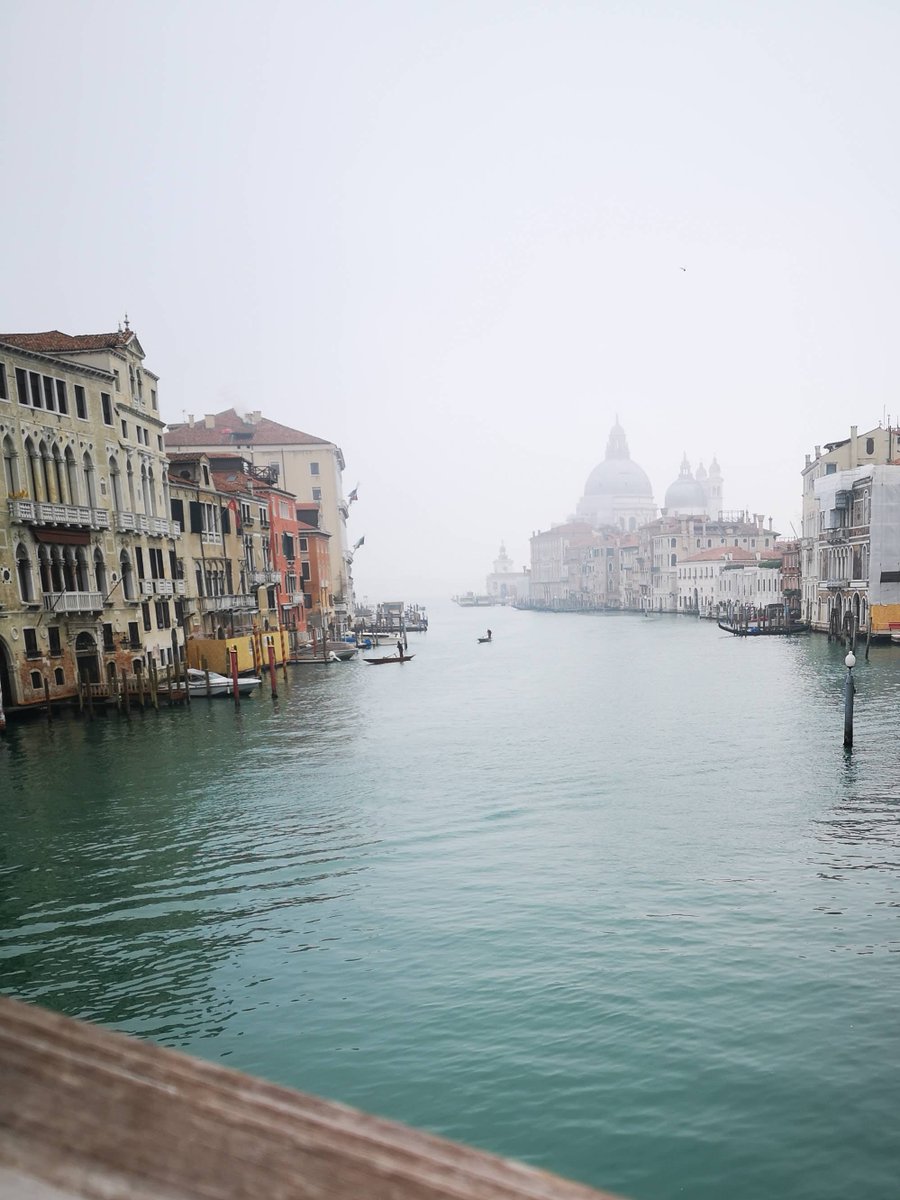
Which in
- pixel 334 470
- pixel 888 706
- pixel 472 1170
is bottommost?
pixel 888 706

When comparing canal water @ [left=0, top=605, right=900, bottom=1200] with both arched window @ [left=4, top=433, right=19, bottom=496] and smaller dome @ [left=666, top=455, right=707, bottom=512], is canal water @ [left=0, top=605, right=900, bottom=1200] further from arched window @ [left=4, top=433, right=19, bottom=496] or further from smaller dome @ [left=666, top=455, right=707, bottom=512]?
smaller dome @ [left=666, top=455, right=707, bottom=512]

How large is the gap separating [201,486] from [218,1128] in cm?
4084

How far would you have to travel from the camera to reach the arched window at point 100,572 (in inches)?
1208

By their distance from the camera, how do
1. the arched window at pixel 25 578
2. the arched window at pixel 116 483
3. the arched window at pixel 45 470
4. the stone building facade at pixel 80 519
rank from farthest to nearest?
the arched window at pixel 116 483 < the arched window at pixel 45 470 < the arched window at pixel 25 578 < the stone building facade at pixel 80 519

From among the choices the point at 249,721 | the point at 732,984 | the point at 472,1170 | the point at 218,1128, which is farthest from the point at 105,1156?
the point at 249,721

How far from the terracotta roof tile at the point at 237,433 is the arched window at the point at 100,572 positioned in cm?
3439

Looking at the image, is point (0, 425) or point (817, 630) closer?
point (0, 425)

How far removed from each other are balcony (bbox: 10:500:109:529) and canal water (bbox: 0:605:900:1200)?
7.59 meters

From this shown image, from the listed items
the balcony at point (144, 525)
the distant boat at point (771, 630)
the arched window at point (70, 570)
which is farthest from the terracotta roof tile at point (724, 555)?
the arched window at point (70, 570)

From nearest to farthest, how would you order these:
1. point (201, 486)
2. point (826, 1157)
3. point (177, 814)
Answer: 1. point (826, 1157)
2. point (177, 814)
3. point (201, 486)

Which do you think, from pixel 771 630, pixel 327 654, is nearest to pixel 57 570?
pixel 327 654

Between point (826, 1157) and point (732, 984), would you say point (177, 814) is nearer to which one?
point (732, 984)

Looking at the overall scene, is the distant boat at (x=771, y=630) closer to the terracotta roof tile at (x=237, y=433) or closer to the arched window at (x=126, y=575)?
the terracotta roof tile at (x=237, y=433)

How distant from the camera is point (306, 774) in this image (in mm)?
20109
